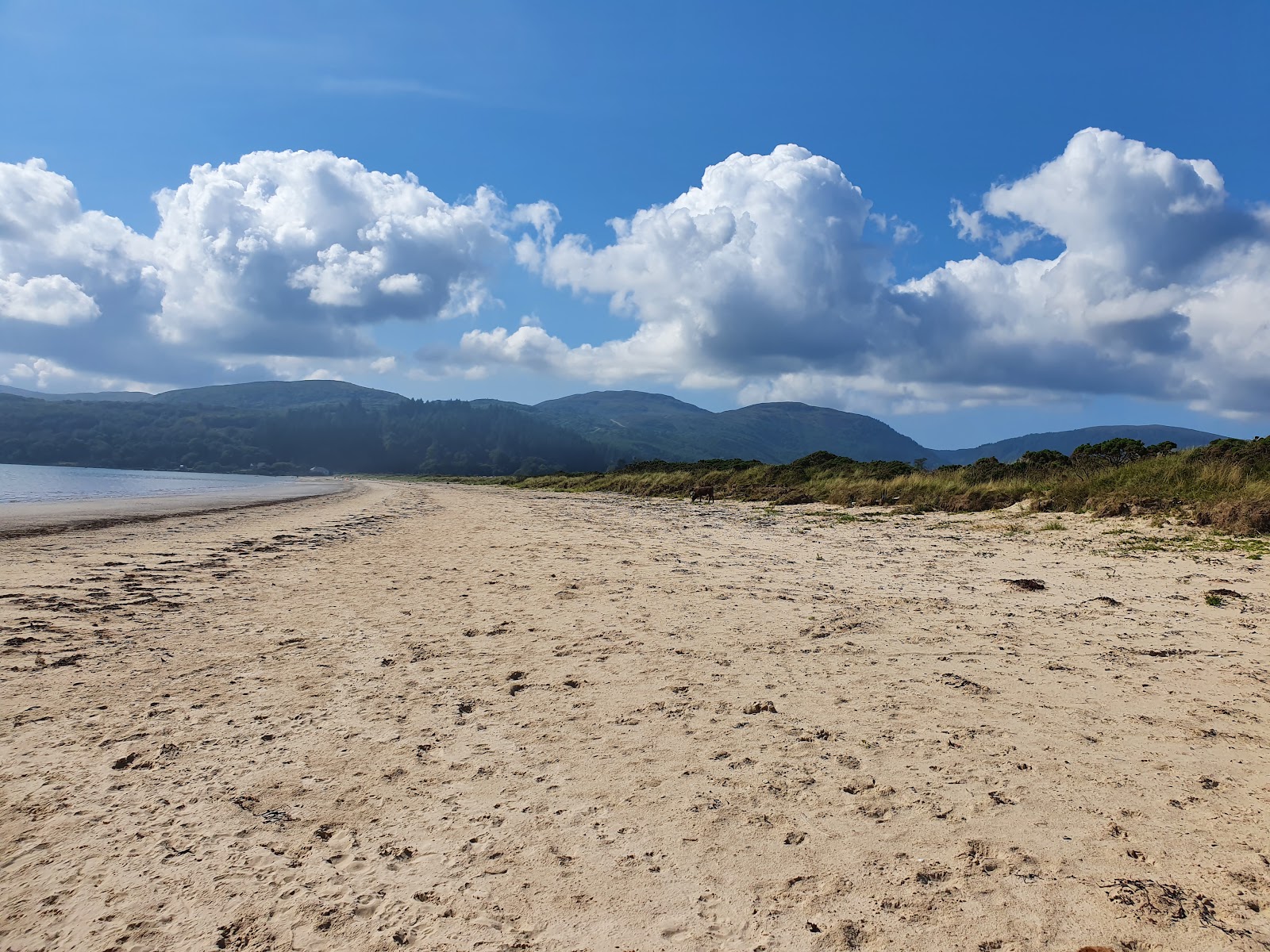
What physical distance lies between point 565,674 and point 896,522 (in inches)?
584

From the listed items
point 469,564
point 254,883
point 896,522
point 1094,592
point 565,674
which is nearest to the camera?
point 254,883

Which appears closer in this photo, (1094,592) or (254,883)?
(254,883)

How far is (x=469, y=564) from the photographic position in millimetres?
10641

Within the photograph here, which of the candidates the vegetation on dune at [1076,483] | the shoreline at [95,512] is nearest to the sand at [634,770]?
the vegetation on dune at [1076,483]

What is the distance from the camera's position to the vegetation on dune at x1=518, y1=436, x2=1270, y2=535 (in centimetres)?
1380

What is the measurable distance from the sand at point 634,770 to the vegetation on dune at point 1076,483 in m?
7.40

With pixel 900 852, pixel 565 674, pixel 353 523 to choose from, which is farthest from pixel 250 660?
pixel 353 523

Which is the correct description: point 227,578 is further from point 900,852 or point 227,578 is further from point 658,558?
point 900,852

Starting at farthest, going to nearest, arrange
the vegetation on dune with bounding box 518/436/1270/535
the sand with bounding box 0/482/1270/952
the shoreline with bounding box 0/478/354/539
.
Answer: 1. the shoreline with bounding box 0/478/354/539
2. the vegetation on dune with bounding box 518/436/1270/535
3. the sand with bounding box 0/482/1270/952

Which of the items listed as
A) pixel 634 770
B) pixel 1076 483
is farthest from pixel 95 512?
pixel 1076 483

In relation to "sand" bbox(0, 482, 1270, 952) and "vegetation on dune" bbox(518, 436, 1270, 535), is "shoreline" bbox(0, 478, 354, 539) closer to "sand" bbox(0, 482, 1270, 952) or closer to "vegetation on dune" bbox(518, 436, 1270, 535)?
"sand" bbox(0, 482, 1270, 952)

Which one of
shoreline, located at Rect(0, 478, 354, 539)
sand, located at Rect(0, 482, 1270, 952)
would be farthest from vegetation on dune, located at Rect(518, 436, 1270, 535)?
shoreline, located at Rect(0, 478, 354, 539)

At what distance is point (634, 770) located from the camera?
3.60 metres

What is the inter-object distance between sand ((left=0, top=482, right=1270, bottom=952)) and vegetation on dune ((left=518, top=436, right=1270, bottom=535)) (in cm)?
740
